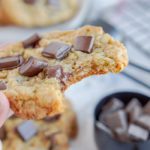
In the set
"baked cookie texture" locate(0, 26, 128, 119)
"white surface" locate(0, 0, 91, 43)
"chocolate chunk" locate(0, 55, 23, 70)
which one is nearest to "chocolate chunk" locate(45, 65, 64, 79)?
"baked cookie texture" locate(0, 26, 128, 119)

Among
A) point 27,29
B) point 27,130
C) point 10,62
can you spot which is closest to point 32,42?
point 10,62

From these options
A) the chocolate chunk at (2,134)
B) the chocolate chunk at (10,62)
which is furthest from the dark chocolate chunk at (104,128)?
the chocolate chunk at (10,62)

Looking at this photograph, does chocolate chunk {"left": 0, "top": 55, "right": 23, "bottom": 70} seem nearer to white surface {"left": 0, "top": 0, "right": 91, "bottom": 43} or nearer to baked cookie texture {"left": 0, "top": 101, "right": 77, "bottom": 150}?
baked cookie texture {"left": 0, "top": 101, "right": 77, "bottom": 150}

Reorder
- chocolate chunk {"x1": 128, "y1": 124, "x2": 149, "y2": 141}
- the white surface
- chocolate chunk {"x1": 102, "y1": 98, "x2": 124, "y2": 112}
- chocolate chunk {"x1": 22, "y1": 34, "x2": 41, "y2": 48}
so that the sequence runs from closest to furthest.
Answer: chocolate chunk {"x1": 22, "y1": 34, "x2": 41, "y2": 48}, chocolate chunk {"x1": 128, "y1": 124, "x2": 149, "y2": 141}, chocolate chunk {"x1": 102, "y1": 98, "x2": 124, "y2": 112}, the white surface

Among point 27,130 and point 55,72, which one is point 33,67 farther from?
point 27,130

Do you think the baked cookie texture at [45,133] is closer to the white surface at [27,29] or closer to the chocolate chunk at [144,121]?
the chocolate chunk at [144,121]

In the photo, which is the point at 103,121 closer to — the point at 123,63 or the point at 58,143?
the point at 58,143

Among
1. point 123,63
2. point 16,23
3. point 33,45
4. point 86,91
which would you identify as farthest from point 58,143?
point 16,23
